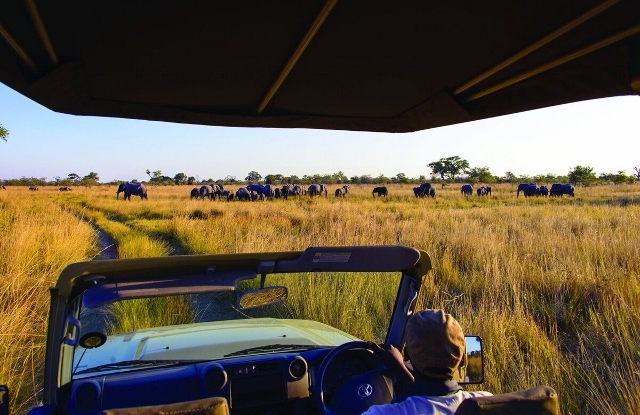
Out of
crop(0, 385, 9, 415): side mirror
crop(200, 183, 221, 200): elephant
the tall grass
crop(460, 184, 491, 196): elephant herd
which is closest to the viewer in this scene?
crop(0, 385, 9, 415): side mirror

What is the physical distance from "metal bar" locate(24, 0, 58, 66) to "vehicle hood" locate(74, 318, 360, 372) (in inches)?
63.0

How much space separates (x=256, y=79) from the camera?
352 cm

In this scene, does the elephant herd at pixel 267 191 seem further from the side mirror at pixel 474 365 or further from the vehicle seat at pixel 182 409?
the vehicle seat at pixel 182 409

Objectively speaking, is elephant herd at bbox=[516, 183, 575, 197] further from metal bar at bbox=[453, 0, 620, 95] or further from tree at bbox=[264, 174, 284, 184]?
tree at bbox=[264, 174, 284, 184]

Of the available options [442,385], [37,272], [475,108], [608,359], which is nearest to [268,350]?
[442,385]

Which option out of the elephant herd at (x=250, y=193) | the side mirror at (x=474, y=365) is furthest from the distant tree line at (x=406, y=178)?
the side mirror at (x=474, y=365)

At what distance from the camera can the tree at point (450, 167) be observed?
373ft

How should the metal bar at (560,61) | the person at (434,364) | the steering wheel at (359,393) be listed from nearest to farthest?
the person at (434,364)
the steering wheel at (359,393)
the metal bar at (560,61)

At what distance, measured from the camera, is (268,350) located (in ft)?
10.3

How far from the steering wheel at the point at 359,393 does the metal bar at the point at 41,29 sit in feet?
6.53

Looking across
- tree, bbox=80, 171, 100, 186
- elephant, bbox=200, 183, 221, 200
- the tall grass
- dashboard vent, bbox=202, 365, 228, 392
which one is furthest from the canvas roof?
tree, bbox=80, 171, 100, 186

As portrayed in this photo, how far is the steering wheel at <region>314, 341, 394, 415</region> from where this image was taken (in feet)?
7.97

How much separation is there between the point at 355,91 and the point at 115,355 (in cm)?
223

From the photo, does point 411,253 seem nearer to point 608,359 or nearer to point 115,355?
point 115,355
